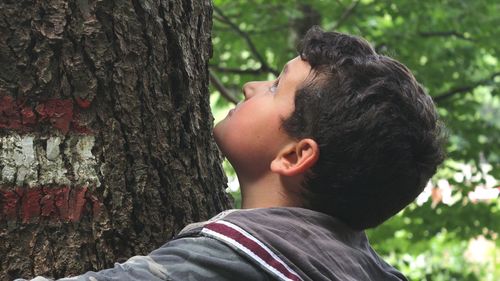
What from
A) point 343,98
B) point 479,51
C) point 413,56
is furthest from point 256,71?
point 343,98

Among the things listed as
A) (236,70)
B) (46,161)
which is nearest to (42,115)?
(46,161)

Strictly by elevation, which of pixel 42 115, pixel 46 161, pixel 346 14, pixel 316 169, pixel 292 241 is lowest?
pixel 292 241

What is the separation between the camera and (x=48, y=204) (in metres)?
1.69

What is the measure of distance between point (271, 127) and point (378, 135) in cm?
29

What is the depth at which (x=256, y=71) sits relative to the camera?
5.33 m

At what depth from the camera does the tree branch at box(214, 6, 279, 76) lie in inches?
198

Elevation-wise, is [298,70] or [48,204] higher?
[298,70]

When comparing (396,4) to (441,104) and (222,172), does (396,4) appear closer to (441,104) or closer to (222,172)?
(441,104)

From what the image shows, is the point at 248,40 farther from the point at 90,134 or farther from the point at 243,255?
the point at 243,255

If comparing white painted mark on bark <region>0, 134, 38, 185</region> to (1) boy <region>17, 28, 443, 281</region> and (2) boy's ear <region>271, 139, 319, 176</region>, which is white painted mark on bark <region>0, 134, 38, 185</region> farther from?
(2) boy's ear <region>271, 139, 319, 176</region>

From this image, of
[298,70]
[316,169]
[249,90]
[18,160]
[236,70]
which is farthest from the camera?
[236,70]

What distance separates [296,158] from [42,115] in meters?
0.60

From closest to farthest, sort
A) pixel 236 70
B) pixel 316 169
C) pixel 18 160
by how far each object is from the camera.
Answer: pixel 18 160 < pixel 316 169 < pixel 236 70

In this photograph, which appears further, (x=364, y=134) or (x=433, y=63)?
(x=433, y=63)
